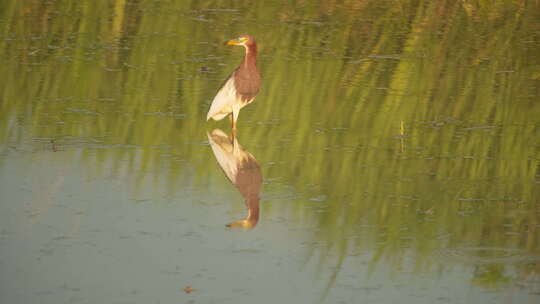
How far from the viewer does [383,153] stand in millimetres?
6812

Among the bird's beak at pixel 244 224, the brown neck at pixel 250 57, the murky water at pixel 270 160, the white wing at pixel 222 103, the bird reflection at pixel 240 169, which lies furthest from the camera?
the brown neck at pixel 250 57

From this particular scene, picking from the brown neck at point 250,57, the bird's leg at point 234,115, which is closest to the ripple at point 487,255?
the bird's leg at point 234,115

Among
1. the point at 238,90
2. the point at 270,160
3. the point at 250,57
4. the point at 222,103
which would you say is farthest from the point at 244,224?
the point at 250,57

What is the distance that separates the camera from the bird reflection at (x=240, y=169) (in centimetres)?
570

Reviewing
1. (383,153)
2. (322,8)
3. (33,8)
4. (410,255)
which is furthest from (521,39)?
(410,255)

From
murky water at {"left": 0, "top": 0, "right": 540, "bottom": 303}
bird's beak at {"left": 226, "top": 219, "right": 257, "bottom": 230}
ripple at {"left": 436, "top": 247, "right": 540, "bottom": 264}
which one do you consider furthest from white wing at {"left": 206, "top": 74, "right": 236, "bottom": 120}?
ripple at {"left": 436, "top": 247, "right": 540, "bottom": 264}

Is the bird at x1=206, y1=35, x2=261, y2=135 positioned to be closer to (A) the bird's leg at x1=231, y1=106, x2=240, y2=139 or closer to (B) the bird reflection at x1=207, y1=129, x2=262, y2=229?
(A) the bird's leg at x1=231, y1=106, x2=240, y2=139

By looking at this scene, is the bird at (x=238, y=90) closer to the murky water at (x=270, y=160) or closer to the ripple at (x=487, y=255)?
the murky water at (x=270, y=160)

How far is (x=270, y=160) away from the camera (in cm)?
Answer: 669

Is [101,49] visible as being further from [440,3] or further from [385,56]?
[440,3]

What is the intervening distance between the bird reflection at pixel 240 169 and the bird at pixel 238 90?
0.51ft

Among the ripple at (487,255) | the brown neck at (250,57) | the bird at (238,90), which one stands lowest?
the ripple at (487,255)

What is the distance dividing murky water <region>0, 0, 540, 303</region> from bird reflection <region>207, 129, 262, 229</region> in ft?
0.05

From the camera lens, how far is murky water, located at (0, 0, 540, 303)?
4840 millimetres
